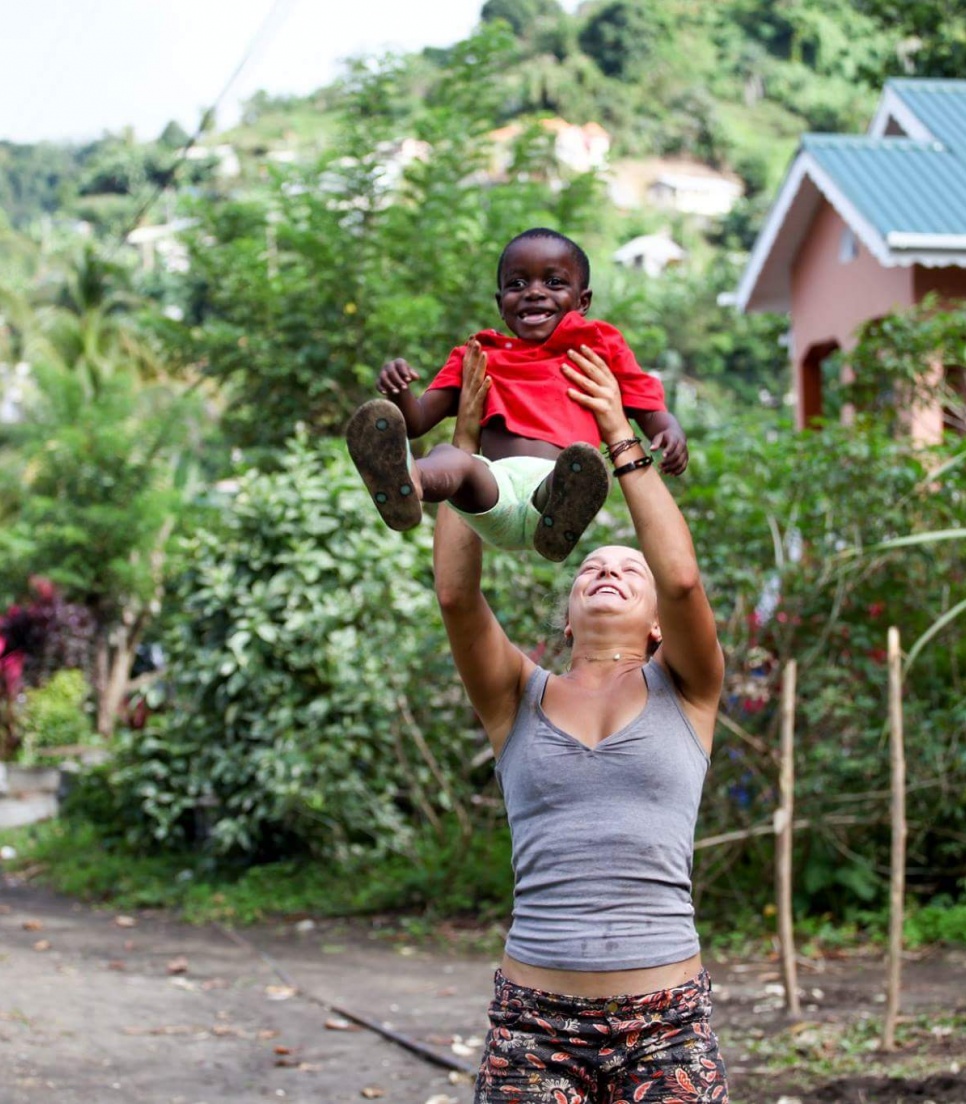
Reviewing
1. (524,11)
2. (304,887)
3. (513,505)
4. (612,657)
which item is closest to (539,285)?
(513,505)

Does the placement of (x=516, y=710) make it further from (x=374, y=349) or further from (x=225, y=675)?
(x=374, y=349)

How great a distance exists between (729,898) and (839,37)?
72809mm

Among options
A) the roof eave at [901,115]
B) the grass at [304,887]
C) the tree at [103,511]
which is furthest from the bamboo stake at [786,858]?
the roof eave at [901,115]

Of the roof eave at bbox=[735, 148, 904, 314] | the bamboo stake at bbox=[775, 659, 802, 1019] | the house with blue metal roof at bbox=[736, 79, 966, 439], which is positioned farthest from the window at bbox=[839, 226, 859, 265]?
the bamboo stake at bbox=[775, 659, 802, 1019]

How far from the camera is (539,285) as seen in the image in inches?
109

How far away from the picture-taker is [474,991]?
6.67 meters

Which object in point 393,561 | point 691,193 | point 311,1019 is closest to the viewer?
point 311,1019

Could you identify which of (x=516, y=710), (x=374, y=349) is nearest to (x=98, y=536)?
(x=374, y=349)

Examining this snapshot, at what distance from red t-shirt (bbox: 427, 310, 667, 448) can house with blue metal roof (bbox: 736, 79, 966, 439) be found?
6.35 meters

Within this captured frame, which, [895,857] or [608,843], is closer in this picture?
[608,843]

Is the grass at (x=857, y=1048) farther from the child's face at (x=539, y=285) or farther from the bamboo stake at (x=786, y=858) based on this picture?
the child's face at (x=539, y=285)

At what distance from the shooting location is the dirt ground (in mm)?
5055

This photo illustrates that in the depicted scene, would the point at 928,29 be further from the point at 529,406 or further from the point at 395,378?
the point at 395,378

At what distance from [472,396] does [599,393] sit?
244 mm
